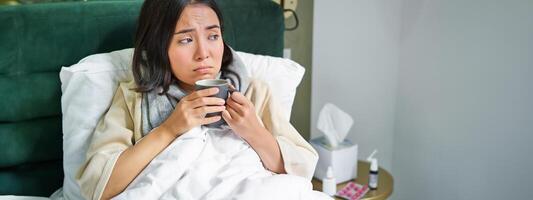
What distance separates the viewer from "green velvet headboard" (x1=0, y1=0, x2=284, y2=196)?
147cm

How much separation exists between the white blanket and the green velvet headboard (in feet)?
1.37

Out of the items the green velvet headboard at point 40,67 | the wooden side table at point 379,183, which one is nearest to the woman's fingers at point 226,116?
the green velvet headboard at point 40,67

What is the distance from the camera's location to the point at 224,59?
1492 millimetres

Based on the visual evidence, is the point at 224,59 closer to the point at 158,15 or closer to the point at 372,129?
the point at 158,15

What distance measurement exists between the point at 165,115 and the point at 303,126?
902mm

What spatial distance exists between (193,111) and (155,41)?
8.8 inches

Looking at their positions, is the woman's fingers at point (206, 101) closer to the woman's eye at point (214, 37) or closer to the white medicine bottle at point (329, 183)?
the woman's eye at point (214, 37)

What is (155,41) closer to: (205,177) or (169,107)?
(169,107)

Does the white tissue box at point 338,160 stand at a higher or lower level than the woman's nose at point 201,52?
lower

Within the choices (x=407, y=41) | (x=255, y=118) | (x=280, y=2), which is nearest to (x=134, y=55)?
(x=255, y=118)

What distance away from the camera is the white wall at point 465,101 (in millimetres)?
1738

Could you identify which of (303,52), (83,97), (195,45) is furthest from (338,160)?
(83,97)

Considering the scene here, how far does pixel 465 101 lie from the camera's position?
6.32ft

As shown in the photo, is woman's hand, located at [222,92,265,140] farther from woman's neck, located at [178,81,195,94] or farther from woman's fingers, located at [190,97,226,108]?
woman's neck, located at [178,81,195,94]
